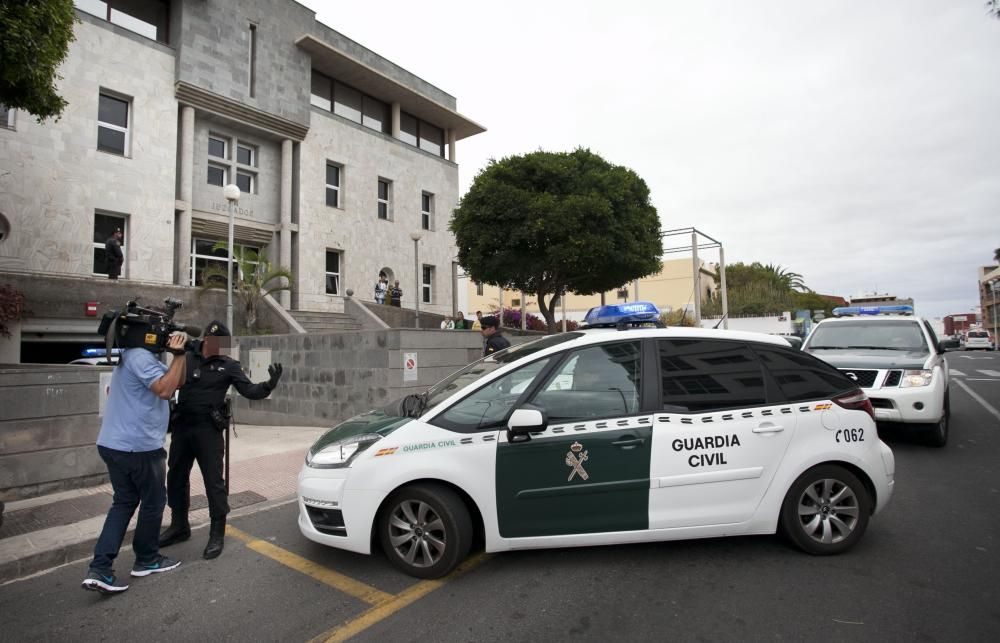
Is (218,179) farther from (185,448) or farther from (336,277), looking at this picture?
(185,448)

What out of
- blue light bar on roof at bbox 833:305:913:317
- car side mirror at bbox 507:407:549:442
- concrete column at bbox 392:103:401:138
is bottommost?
car side mirror at bbox 507:407:549:442

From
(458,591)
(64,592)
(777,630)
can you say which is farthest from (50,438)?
(777,630)

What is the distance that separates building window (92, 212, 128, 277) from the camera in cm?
1506

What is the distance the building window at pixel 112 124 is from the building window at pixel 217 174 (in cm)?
272

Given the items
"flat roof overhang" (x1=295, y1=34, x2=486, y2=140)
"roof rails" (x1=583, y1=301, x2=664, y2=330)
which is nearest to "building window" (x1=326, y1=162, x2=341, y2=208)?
"flat roof overhang" (x1=295, y1=34, x2=486, y2=140)

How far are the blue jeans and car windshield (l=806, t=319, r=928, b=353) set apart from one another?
27.8 ft

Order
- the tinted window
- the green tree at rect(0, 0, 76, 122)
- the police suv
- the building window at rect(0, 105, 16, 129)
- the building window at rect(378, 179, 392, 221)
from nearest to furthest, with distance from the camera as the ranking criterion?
the tinted window, the green tree at rect(0, 0, 76, 122), the police suv, the building window at rect(0, 105, 16, 129), the building window at rect(378, 179, 392, 221)

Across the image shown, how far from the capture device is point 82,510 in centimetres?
513

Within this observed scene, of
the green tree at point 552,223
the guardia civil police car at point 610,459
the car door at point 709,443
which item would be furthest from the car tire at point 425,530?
the green tree at point 552,223

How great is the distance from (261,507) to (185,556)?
1213mm

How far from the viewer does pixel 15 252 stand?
535 inches

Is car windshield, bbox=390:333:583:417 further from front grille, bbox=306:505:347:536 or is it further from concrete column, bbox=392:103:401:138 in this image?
concrete column, bbox=392:103:401:138

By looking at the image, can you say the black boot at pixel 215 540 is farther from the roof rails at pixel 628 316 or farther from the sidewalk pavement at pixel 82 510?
the roof rails at pixel 628 316

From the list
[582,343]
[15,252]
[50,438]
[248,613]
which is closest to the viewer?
[248,613]
